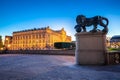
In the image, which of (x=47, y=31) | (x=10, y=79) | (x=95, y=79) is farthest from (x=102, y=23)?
(x=47, y=31)

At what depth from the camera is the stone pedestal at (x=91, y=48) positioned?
9500mm

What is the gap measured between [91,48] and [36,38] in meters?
103

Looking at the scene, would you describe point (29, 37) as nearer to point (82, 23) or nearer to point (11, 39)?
point (11, 39)

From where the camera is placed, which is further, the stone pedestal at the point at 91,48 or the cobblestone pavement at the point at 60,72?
the stone pedestal at the point at 91,48

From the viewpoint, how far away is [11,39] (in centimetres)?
12481

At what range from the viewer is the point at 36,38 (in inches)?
4358

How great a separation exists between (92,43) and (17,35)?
4646 inches

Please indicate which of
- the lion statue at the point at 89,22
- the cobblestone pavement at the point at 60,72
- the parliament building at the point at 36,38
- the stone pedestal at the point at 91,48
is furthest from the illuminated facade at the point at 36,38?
the cobblestone pavement at the point at 60,72

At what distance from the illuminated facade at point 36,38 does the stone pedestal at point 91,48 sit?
92086mm

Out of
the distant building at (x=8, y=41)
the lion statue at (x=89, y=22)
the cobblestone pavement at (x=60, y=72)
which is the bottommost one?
the cobblestone pavement at (x=60, y=72)

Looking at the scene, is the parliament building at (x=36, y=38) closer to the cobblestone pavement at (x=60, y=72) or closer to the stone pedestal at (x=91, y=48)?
the stone pedestal at (x=91, y=48)

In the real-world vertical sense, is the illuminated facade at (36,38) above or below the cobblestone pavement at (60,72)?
above

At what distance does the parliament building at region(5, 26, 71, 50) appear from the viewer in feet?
348

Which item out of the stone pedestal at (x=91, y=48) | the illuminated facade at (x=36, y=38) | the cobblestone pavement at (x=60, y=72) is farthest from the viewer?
the illuminated facade at (x=36, y=38)
